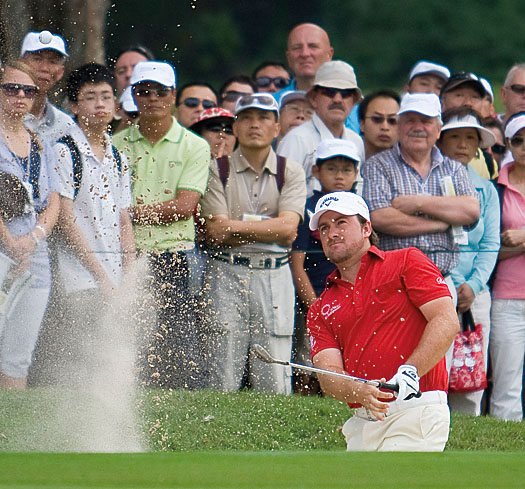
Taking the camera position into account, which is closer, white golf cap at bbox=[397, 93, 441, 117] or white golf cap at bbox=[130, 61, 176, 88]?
white golf cap at bbox=[130, 61, 176, 88]

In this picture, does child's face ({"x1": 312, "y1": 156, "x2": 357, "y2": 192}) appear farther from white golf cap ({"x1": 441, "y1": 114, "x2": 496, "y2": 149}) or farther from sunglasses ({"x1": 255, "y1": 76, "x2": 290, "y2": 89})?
sunglasses ({"x1": 255, "y1": 76, "x2": 290, "y2": 89})

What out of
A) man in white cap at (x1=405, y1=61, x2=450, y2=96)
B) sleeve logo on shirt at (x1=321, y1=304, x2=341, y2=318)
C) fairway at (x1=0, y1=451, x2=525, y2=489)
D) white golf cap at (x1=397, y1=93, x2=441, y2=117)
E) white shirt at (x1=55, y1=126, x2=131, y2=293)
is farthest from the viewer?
man in white cap at (x1=405, y1=61, x2=450, y2=96)

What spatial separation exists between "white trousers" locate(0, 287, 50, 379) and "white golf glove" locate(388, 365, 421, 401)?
291cm

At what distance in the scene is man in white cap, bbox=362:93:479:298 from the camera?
7395 mm

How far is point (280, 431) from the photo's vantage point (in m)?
7.06

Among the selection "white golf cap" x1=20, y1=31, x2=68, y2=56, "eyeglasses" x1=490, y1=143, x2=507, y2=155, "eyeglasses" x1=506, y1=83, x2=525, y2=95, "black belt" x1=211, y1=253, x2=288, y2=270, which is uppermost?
"white golf cap" x1=20, y1=31, x2=68, y2=56

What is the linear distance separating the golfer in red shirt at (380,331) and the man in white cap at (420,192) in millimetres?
2010

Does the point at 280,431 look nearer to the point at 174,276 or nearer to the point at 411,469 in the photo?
the point at 174,276

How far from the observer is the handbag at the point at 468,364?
24.2ft

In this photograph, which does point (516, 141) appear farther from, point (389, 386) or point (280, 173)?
point (389, 386)

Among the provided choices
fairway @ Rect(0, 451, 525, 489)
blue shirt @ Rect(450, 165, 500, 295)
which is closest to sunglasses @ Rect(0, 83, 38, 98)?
blue shirt @ Rect(450, 165, 500, 295)

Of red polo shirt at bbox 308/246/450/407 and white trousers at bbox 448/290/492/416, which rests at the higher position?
red polo shirt at bbox 308/246/450/407

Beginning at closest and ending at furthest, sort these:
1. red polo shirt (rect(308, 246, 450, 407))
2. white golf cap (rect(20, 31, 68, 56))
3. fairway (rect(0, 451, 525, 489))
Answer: fairway (rect(0, 451, 525, 489))
red polo shirt (rect(308, 246, 450, 407))
white golf cap (rect(20, 31, 68, 56))

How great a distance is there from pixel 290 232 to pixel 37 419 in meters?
1.94
